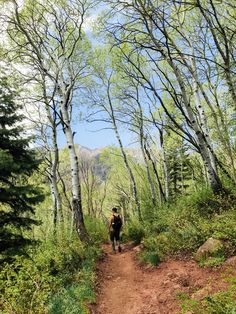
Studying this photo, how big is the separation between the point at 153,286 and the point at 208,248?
4.99 feet

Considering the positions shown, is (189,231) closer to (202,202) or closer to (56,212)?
(202,202)

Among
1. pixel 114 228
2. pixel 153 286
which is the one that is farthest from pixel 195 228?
pixel 114 228

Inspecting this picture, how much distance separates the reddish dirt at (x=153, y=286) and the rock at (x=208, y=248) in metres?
0.24

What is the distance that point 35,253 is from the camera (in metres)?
10.8

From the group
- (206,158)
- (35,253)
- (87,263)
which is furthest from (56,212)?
(206,158)

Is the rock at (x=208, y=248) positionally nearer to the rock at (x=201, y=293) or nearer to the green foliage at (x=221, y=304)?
the rock at (x=201, y=293)

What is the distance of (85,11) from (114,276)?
10.4 metres

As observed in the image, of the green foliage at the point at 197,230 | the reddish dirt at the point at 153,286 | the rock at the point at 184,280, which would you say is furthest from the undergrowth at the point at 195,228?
the rock at the point at 184,280

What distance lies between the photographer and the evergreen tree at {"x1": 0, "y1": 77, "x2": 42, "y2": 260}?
9.88 metres

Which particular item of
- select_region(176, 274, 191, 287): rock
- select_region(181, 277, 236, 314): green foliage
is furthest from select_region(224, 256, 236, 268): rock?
select_region(181, 277, 236, 314): green foliage

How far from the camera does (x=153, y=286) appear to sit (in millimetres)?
8016

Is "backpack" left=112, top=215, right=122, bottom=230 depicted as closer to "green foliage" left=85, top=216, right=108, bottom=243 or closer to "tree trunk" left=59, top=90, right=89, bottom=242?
"tree trunk" left=59, top=90, right=89, bottom=242

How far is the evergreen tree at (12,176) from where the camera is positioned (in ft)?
32.4

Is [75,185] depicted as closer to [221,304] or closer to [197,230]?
[197,230]
